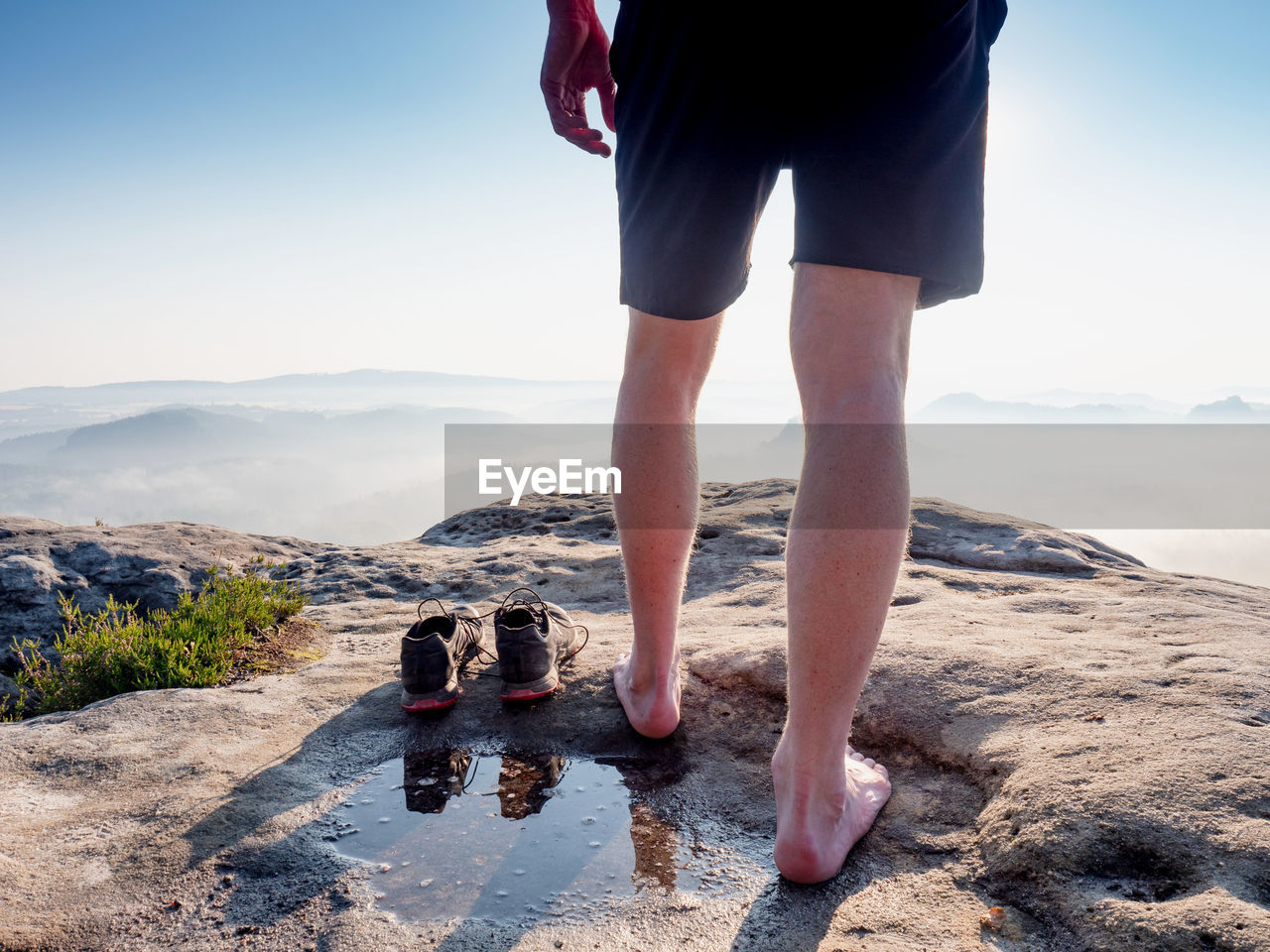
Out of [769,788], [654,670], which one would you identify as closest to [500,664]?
[654,670]

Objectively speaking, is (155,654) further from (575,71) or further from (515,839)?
(575,71)

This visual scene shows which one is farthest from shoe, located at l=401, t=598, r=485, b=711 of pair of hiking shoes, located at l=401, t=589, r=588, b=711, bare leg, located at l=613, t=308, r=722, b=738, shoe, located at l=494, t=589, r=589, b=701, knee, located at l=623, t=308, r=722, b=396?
knee, located at l=623, t=308, r=722, b=396

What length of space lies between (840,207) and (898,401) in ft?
1.22

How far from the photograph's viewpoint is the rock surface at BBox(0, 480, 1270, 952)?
4.19ft

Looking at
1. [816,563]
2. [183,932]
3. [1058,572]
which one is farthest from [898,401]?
[1058,572]

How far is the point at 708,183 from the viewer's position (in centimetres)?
154

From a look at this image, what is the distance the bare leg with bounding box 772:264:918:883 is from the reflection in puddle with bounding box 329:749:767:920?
216mm

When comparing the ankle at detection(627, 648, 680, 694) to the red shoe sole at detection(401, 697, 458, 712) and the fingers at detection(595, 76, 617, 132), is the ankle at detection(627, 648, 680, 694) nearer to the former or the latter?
the red shoe sole at detection(401, 697, 458, 712)

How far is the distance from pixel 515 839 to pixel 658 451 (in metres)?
0.91

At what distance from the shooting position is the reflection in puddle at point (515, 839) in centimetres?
143

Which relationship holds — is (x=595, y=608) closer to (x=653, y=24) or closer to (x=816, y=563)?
(x=816, y=563)

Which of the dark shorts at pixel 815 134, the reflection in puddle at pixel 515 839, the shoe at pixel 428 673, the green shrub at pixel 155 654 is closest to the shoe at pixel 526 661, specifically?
the shoe at pixel 428 673

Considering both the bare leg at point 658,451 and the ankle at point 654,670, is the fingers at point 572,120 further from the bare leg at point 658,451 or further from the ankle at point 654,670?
the ankle at point 654,670

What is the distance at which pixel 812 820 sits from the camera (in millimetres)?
1444
